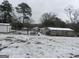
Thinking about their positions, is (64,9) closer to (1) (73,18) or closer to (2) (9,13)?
(1) (73,18)

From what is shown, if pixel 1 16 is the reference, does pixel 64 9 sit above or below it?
above

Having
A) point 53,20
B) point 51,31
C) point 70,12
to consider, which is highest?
point 70,12

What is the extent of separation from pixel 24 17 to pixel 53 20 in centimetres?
1313

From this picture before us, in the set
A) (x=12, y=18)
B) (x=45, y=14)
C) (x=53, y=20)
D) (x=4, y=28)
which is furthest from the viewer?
(x=45, y=14)

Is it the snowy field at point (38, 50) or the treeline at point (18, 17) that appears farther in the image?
the treeline at point (18, 17)

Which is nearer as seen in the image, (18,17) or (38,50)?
(38,50)

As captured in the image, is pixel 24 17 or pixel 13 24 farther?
pixel 24 17

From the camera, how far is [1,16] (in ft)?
133

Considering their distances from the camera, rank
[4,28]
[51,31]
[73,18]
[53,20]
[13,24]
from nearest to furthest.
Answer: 1. [4,28]
2. [51,31]
3. [13,24]
4. [73,18]
5. [53,20]

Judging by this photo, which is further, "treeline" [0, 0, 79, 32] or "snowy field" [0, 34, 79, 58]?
"treeline" [0, 0, 79, 32]

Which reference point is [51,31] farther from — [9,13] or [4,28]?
[9,13]

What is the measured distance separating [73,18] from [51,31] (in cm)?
2079

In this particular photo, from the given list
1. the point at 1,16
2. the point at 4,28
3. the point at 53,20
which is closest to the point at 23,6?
the point at 1,16

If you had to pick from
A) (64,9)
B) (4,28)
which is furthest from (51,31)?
(64,9)
